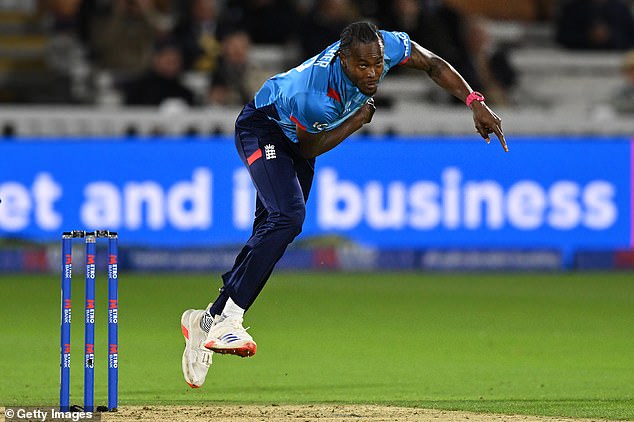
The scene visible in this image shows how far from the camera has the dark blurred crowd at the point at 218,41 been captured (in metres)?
16.5

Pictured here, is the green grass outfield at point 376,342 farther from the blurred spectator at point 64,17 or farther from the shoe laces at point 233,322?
the blurred spectator at point 64,17

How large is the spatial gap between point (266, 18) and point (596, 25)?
427 cm

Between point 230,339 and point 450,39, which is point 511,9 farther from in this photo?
point 230,339

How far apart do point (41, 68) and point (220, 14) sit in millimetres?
2304

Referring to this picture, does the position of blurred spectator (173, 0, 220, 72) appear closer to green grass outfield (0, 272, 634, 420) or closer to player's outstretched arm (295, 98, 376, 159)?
green grass outfield (0, 272, 634, 420)

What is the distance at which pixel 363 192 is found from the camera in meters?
14.9

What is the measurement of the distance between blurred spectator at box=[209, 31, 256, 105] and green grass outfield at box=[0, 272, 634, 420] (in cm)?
237

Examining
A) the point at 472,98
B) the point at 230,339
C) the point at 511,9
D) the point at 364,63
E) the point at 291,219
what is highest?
the point at 511,9

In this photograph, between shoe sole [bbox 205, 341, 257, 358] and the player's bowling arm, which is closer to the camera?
shoe sole [bbox 205, 341, 257, 358]

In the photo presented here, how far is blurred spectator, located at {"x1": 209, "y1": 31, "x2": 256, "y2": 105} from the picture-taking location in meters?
16.4

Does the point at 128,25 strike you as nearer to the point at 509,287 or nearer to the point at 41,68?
the point at 41,68

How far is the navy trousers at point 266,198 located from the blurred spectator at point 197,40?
9.77 m

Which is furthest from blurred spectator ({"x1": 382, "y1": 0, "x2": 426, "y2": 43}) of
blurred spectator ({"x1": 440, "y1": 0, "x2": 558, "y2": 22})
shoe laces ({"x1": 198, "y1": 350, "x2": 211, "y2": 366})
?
shoe laces ({"x1": 198, "y1": 350, "x2": 211, "y2": 366})

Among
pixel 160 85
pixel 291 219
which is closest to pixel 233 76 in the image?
pixel 160 85
